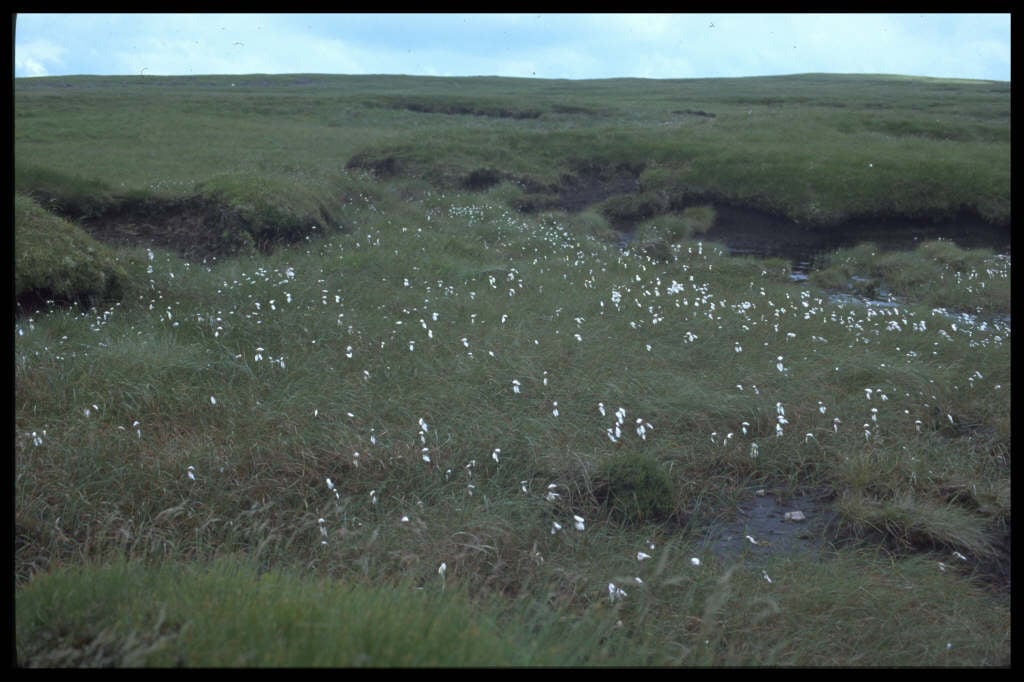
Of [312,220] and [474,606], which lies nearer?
[474,606]

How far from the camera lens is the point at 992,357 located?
10.1 meters

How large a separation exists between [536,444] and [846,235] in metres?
14.0

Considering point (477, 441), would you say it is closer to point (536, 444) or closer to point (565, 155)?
point (536, 444)

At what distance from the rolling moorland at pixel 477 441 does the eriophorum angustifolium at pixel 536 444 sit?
0.03 m

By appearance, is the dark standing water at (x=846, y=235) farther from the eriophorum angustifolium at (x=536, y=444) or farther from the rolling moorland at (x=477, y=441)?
the eriophorum angustifolium at (x=536, y=444)

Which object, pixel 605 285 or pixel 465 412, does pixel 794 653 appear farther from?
pixel 605 285

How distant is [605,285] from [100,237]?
762 centimetres

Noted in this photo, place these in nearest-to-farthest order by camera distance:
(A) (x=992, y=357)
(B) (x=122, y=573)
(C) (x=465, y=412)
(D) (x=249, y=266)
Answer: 1. (B) (x=122, y=573)
2. (C) (x=465, y=412)
3. (A) (x=992, y=357)
4. (D) (x=249, y=266)

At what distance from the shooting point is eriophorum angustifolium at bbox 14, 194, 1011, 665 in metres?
5.18

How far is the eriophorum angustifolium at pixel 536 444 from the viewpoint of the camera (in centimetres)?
518

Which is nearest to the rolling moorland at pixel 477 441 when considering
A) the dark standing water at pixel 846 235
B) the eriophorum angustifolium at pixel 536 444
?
the eriophorum angustifolium at pixel 536 444

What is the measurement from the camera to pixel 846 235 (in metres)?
18.7

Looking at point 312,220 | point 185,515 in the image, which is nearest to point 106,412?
point 185,515

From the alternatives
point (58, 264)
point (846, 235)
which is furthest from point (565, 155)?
A: point (58, 264)
